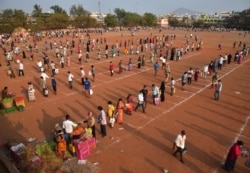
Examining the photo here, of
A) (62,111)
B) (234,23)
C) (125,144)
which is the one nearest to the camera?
(125,144)

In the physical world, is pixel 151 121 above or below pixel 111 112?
below

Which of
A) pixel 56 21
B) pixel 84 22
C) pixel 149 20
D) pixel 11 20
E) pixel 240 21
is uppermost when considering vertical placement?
pixel 11 20

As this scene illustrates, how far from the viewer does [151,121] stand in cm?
1200

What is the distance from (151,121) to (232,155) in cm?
467

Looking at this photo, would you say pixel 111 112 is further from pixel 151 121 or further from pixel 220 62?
pixel 220 62

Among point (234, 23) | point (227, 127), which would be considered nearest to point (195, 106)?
point (227, 127)

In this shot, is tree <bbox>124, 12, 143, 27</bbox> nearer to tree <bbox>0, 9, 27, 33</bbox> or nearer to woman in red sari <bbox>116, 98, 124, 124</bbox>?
tree <bbox>0, 9, 27, 33</bbox>

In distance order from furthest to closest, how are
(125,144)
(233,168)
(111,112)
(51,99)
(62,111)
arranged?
1. (51,99)
2. (62,111)
3. (111,112)
4. (125,144)
5. (233,168)

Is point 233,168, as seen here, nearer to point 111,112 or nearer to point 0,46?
point 111,112

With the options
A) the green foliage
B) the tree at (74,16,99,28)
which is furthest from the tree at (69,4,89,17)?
the green foliage

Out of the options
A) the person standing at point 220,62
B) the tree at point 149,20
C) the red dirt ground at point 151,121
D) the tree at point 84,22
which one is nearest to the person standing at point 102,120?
the red dirt ground at point 151,121

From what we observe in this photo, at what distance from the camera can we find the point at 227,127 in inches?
448

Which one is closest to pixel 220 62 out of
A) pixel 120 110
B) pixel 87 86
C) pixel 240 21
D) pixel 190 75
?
pixel 190 75

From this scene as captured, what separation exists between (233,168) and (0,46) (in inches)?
1545
